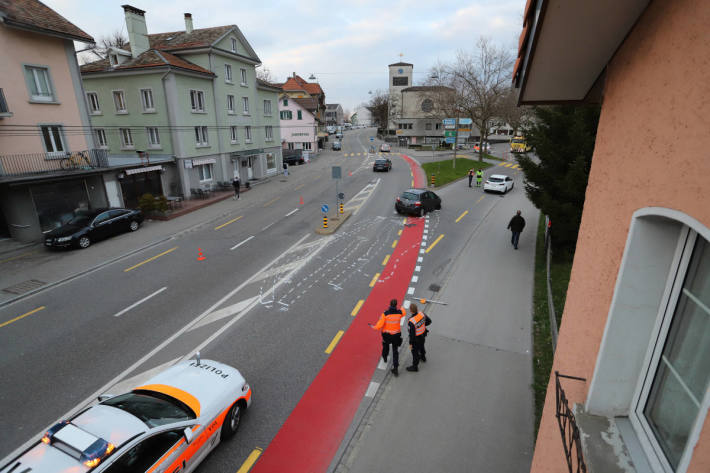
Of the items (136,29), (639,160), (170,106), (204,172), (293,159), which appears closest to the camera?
(639,160)

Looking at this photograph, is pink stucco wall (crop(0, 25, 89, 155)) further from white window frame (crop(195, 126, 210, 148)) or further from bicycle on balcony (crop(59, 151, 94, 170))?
white window frame (crop(195, 126, 210, 148))

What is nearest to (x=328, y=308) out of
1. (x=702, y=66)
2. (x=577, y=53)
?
(x=577, y=53)

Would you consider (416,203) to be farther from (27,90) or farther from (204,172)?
(27,90)

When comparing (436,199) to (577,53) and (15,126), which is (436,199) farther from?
(15,126)

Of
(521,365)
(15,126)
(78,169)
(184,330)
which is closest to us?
(521,365)

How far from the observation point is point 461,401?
7.03m

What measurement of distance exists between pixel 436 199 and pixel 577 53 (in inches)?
748

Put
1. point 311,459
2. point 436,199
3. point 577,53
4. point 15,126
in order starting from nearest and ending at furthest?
point 577,53, point 311,459, point 15,126, point 436,199

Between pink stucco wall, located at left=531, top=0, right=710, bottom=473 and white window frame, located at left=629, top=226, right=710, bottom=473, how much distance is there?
0.30 m

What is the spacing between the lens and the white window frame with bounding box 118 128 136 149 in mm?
26406

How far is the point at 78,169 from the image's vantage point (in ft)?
60.6

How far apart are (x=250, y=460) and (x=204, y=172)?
25.7 meters

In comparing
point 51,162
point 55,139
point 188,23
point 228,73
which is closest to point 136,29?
point 188,23

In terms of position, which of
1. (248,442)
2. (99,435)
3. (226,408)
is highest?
(99,435)
